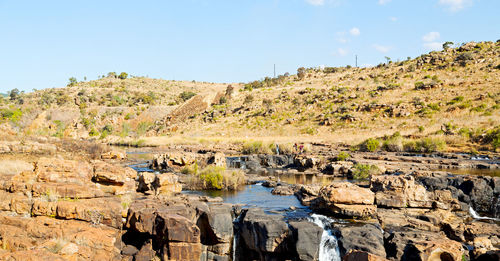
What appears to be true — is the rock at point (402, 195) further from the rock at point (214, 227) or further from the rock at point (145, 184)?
the rock at point (145, 184)

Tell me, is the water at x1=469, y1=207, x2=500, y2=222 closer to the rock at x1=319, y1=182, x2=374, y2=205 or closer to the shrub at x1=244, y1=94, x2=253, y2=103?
the rock at x1=319, y1=182, x2=374, y2=205

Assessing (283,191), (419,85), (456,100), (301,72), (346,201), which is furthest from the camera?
(301,72)

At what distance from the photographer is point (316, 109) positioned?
175ft

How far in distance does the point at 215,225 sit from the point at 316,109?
45.0 meters

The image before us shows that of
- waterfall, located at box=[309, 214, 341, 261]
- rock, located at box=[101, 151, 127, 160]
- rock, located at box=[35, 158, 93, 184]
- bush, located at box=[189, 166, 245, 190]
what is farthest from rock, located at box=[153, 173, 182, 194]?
rock, located at box=[101, 151, 127, 160]

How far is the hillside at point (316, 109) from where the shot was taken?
134ft

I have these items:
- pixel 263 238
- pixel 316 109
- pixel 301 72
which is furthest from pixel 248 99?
pixel 263 238

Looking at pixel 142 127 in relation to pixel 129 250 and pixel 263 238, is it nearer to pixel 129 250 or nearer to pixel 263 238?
pixel 129 250

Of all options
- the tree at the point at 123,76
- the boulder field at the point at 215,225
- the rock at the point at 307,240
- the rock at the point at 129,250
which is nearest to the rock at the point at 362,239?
the boulder field at the point at 215,225

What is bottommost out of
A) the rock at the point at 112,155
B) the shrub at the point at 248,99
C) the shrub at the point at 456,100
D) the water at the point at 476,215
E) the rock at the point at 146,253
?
the rock at the point at 146,253

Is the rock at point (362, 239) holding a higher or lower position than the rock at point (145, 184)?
lower

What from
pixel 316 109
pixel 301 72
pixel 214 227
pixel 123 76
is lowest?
pixel 214 227

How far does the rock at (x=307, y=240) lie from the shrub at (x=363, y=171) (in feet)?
35.0

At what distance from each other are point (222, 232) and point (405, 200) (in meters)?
6.23
